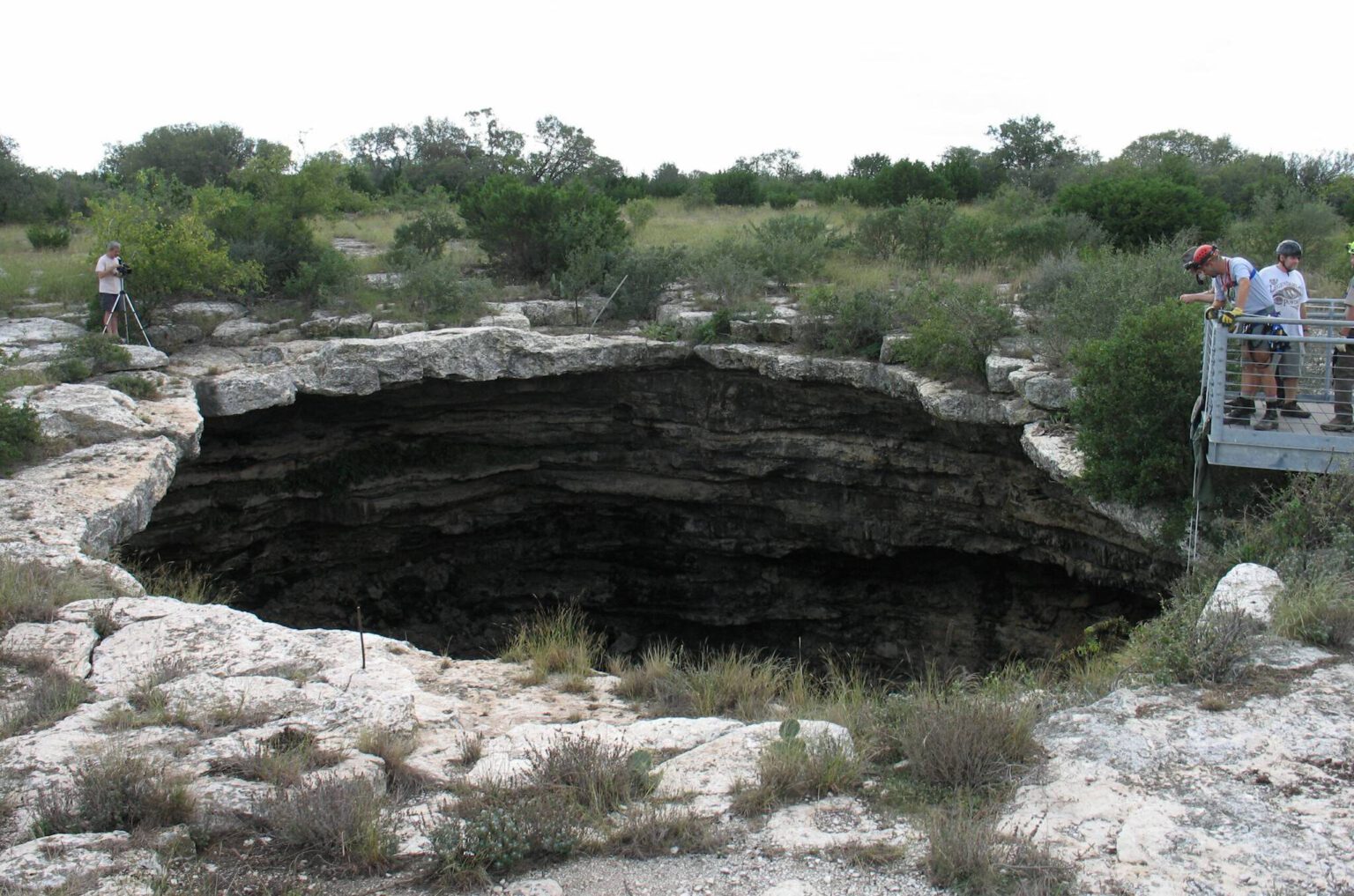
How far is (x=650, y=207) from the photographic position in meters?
Result: 18.8

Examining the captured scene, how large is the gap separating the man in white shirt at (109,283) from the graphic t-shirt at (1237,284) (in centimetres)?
1039

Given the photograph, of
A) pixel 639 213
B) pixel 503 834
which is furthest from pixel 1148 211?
pixel 503 834

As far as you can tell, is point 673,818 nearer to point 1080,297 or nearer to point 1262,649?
point 1262,649

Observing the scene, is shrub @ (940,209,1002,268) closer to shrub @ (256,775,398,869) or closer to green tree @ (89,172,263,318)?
green tree @ (89,172,263,318)

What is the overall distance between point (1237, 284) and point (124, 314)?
10826 mm

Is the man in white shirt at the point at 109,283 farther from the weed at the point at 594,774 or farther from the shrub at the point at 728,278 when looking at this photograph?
the weed at the point at 594,774

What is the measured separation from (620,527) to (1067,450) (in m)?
7.48

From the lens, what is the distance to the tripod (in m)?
10.8

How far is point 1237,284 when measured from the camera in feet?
23.6

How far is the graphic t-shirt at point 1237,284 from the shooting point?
23.6 feet

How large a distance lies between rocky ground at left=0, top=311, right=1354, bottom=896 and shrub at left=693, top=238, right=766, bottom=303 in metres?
7.14

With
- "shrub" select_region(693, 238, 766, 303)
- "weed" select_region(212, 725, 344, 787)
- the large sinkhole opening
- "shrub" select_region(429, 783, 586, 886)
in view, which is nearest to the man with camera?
the large sinkhole opening

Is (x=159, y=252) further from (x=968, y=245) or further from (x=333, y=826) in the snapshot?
(x=968, y=245)

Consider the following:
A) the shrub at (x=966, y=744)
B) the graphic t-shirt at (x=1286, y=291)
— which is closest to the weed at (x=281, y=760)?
the shrub at (x=966, y=744)
